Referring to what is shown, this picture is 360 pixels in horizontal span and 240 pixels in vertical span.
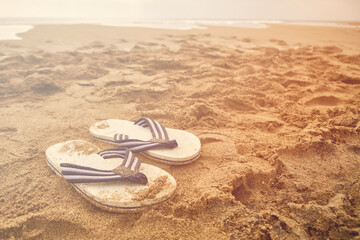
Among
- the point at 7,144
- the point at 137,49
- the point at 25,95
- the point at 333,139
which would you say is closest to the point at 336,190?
the point at 333,139

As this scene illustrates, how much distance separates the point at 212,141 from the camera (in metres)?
1.61

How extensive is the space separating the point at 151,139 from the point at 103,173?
0.42 m

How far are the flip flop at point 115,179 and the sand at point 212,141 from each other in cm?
6

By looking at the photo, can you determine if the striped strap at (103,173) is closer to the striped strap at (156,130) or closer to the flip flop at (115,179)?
the flip flop at (115,179)

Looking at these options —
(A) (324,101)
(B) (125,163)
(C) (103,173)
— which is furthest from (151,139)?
(A) (324,101)

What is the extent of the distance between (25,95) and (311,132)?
9.24 ft

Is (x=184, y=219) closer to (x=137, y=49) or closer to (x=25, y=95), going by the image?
(x=25, y=95)

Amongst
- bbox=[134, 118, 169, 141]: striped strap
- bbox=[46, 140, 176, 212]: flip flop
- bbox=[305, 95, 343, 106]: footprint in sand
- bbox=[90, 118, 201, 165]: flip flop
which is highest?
bbox=[305, 95, 343, 106]: footprint in sand

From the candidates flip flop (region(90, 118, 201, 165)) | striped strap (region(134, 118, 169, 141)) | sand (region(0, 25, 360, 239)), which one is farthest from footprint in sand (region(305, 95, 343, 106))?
striped strap (region(134, 118, 169, 141))

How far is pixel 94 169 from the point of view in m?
1.22

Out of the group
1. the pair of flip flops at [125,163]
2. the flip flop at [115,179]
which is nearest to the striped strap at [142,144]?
the pair of flip flops at [125,163]

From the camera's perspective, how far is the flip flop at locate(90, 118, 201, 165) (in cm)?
139

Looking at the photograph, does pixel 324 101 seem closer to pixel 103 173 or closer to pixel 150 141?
pixel 150 141

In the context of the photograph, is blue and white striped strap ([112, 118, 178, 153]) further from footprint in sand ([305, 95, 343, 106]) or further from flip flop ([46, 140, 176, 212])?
footprint in sand ([305, 95, 343, 106])
